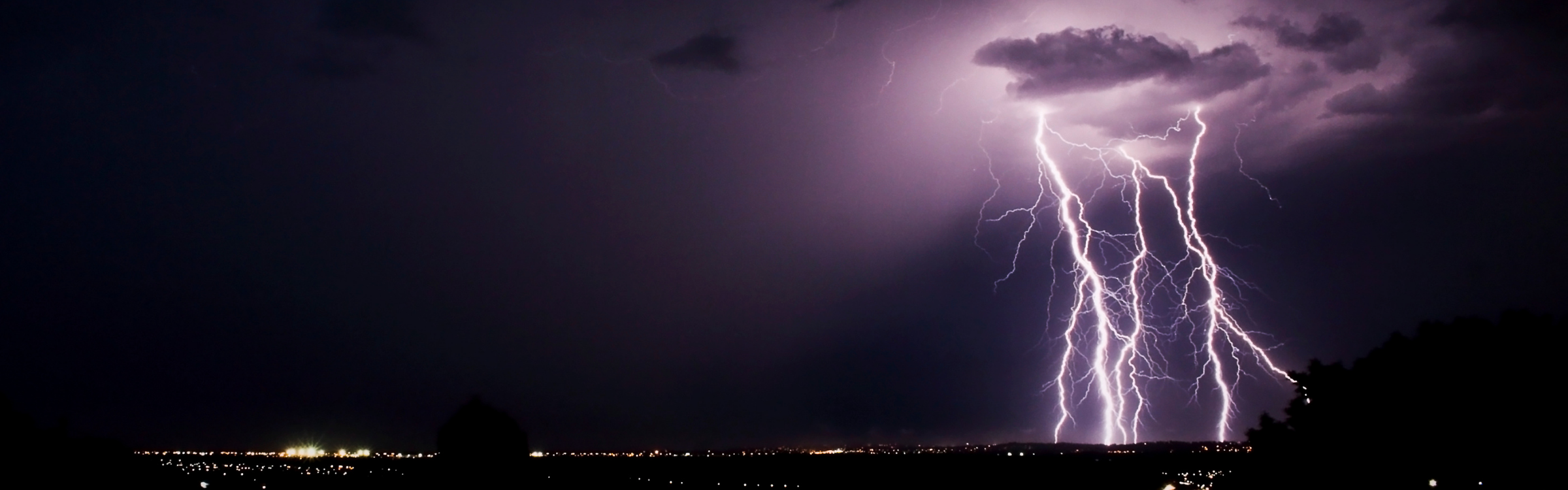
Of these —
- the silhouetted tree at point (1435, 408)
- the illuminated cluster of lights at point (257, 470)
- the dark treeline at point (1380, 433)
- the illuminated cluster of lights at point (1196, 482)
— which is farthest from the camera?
the illuminated cluster of lights at point (257, 470)

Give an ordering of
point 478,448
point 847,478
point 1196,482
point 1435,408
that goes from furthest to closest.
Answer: point 847,478 < point 1196,482 < point 478,448 < point 1435,408

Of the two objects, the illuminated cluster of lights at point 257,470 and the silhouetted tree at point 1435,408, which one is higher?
the illuminated cluster of lights at point 257,470

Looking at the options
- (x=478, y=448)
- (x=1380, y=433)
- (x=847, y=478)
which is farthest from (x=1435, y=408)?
(x=847, y=478)

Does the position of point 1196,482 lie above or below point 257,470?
below

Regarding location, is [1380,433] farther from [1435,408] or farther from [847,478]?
[847,478]

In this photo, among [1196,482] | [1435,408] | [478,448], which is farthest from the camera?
[1196,482]

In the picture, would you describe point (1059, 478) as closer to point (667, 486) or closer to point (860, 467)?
point (667, 486)

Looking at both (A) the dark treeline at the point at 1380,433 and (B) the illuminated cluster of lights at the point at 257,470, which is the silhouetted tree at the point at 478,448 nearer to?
(A) the dark treeline at the point at 1380,433

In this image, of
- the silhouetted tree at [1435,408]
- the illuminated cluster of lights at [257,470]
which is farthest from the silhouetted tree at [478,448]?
the illuminated cluster of lights at [257,470]

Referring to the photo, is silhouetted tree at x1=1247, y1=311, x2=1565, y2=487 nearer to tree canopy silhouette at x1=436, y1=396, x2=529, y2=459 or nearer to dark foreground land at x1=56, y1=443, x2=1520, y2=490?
dark foreground land at x1=56, y1=443, x2=1520, y2=490
